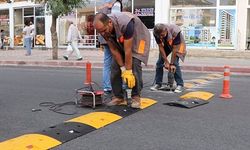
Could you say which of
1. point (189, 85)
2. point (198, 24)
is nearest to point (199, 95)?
point (189, 85)

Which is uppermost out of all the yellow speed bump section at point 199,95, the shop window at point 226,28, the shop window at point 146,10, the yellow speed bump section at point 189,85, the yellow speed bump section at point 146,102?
the shop window at point 146,10

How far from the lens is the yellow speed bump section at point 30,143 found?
14.6 ft

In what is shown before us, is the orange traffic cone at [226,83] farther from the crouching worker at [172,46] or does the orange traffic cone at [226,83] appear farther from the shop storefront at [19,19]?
the shop storefront at [19,19]

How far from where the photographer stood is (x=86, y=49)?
23.7 m

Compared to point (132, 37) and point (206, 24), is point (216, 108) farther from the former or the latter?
point (206, 24)

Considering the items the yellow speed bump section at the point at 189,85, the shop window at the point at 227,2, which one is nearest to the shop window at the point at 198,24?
the shop window at the point at 227,2

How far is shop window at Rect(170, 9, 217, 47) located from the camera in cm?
2014

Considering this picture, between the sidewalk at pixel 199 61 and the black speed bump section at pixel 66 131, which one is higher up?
the sidewalk at pixel 199 61

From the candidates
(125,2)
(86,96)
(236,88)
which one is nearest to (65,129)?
(86,96)

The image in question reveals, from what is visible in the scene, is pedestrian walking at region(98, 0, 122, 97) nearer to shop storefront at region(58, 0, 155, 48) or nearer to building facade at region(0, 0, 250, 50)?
building facade at region(0, 0, 250, 50)

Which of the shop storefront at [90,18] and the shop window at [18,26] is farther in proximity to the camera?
the shop window at [18,26]

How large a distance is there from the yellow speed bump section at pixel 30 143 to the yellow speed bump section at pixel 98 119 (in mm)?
759

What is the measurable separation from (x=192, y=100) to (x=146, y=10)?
15236 mm

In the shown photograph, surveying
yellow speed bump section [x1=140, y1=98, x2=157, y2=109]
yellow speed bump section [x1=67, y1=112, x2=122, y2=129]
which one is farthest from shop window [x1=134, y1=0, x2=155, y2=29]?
yellow speed bump section [x1=67, y1=112, x2=122, y2=129]
